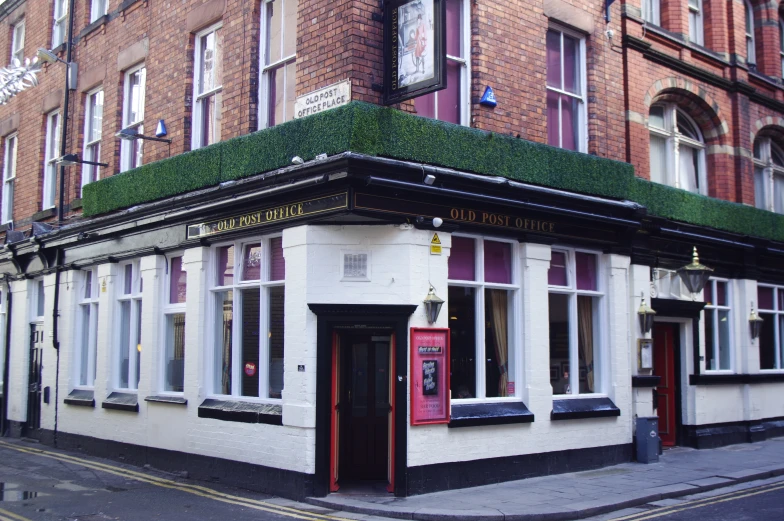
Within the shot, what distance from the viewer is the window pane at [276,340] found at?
11.9 metres

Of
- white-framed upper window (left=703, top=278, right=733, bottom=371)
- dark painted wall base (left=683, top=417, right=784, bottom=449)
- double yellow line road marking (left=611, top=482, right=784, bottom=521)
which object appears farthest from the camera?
white-framed upper window (left=703, top=278, right=733, bottom=371)

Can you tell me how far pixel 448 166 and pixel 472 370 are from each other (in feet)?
10.2

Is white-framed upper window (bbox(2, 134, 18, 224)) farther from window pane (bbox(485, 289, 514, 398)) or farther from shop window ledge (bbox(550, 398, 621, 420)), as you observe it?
shop window ledge (bbox(550, 398, 621, 420))

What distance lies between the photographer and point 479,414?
463 inches

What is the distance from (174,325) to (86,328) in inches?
146

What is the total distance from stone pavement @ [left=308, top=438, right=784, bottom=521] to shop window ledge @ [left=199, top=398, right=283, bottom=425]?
144 cm

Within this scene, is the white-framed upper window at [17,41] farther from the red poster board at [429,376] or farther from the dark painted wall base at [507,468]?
the dark painted wall base at [507,468]

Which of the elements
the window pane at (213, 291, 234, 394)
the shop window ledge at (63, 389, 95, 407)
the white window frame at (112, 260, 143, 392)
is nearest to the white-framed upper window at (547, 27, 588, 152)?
the window pane at (213, 291, 234, 394)

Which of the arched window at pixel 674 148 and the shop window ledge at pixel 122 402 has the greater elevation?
the arched window at pixel 674 148

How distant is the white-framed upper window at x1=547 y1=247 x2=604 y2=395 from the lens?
44.1 ft

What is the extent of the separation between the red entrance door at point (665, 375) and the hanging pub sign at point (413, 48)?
8.23m

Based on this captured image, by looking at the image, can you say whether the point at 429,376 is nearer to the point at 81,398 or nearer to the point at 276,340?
the point at 276,340

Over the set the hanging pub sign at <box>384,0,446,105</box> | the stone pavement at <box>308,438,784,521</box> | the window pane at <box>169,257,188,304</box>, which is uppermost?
the hanging pub sign at <box>384,0,446,105</box>

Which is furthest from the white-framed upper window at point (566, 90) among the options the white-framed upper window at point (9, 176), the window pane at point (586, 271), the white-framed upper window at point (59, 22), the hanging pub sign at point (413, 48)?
the white-framed upper window at point (9, 176)
